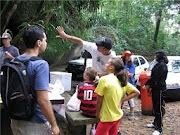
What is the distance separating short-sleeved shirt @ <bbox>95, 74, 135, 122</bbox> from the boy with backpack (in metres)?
1.18

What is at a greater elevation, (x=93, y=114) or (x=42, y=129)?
(x=42, y=129)

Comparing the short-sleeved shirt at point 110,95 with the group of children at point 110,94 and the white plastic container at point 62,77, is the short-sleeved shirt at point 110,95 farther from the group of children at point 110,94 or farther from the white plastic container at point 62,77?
the white plastic container at point 62,77

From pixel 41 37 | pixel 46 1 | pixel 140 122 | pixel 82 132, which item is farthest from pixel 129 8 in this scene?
pixel 41 37

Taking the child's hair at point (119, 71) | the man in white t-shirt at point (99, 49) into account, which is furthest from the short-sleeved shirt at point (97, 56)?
the child's hair at point (119, 71)

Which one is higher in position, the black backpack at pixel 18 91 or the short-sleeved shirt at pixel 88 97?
the black backpack at pixel 18 91

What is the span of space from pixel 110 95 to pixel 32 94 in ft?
4.67

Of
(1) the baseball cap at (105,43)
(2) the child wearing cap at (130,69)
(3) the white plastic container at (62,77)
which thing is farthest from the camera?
(2) the child wearing cap at (130,69)

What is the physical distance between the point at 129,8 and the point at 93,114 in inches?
949

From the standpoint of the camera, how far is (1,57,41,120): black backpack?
2395 millimetres

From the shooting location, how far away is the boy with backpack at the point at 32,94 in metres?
2.41

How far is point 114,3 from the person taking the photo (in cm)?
2639

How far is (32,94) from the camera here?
96.7 inches

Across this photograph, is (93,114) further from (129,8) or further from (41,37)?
(129,8)

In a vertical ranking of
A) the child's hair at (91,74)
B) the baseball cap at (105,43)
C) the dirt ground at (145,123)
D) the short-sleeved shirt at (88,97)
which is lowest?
the dirt ground at (145,123)
